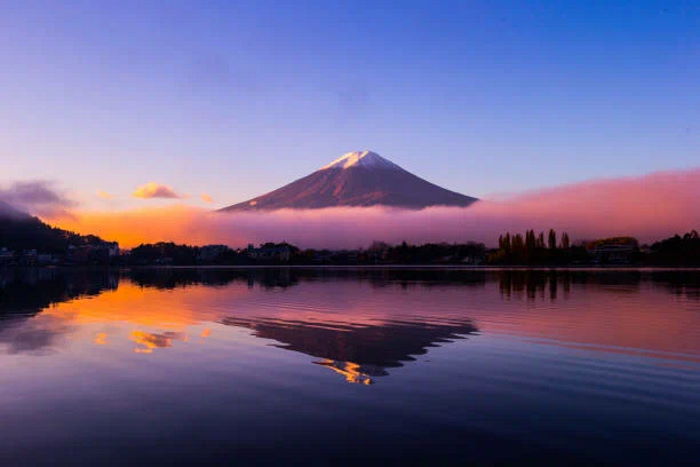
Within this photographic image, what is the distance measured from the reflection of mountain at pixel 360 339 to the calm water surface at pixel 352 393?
14 cm

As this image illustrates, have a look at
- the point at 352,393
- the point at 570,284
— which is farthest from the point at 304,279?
the point at 352,393

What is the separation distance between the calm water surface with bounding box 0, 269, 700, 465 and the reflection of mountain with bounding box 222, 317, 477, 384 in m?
0.14

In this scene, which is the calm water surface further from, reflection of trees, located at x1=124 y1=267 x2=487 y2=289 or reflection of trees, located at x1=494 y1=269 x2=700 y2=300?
reflection of trees, located at x1=124 y1=267 x2=487 y2=289

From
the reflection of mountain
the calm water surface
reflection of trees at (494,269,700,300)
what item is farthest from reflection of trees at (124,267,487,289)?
the calm water surface

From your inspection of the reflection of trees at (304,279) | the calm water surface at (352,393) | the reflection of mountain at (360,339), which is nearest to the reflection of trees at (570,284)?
the reflection of trees at (304,279)

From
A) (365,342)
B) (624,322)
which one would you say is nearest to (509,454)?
(365,342)

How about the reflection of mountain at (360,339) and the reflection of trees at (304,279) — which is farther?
the reflection of trees at (304,279)

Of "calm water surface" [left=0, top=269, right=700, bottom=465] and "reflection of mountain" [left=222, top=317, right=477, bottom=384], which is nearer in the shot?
"calm water surface" [left=0, top=269, right=700, bottom=465]

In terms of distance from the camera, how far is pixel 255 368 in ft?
62.7

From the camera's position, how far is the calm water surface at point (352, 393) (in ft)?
36.4

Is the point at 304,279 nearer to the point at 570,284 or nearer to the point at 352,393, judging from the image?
the point at 570,284

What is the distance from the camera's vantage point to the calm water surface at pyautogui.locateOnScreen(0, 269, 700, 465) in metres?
11.1

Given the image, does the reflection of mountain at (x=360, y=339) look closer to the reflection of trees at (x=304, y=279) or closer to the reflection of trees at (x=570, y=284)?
the reflection of trees at (x=570, y=284)

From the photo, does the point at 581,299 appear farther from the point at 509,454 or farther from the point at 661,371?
the point at 509,454
